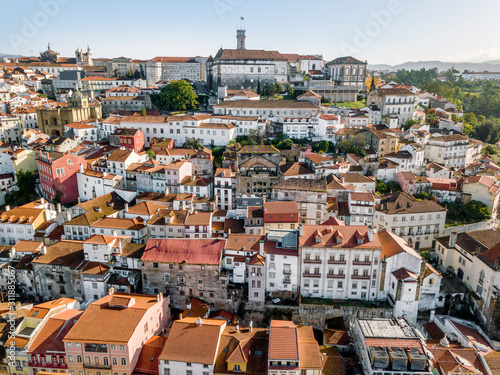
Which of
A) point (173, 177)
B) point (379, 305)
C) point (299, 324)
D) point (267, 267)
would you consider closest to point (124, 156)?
point (173, 177)

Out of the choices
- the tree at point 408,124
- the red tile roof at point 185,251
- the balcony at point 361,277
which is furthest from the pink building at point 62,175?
the tree at point 408,124

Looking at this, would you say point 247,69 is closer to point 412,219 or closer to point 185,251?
point 412,219

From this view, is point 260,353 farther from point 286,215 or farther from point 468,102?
point 468,102

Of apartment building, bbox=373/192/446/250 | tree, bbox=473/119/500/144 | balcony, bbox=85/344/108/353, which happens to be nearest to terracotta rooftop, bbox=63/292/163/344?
balcony, bbox=85/344/108/353

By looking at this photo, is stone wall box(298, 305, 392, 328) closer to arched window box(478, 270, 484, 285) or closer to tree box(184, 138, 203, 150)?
arched window box(478, 270, 484, 285)

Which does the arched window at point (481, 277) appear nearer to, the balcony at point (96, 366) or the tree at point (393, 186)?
the tree at point (393, 186)

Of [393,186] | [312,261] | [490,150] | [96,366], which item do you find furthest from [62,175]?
[490,150]
